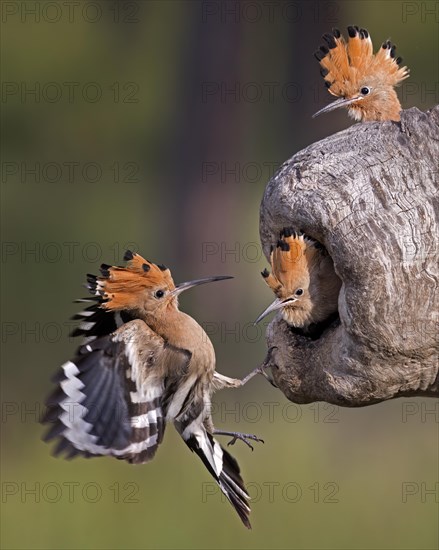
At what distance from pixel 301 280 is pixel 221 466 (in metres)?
0.99

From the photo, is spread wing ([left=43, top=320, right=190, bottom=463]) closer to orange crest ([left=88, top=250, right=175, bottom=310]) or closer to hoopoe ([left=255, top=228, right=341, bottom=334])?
orange crest ([left=88, top=250, right=175, bottom=310])

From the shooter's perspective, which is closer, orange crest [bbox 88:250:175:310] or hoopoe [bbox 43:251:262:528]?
hoopoe [bbox 43:251:262:528]

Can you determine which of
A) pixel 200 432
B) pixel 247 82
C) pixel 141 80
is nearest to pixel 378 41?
pixel 247 82

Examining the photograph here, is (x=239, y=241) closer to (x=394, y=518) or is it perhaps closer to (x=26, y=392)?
(x=26, y=392)

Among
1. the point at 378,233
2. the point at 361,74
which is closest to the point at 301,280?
the point at 378,233

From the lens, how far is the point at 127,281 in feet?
14.1

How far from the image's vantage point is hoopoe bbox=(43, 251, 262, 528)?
13.4 feet

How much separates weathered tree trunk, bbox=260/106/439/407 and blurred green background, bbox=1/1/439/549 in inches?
84.4

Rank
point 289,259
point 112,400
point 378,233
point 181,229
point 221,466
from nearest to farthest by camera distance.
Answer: point 378,233 < point 289,259 < point 112,400 < point 221,466 < point 181,229

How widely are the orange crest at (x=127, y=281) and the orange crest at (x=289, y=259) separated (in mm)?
389

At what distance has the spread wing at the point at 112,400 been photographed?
4.06 meters

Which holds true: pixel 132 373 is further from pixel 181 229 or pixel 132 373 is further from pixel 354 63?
pixel 181 229

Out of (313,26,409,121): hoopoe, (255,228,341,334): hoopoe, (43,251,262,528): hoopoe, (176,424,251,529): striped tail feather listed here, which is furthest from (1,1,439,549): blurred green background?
(313,26,409,121): hoopoe

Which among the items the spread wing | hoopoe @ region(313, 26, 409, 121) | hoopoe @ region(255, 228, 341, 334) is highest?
hoopoe @ region(313, 26, 409, 121)
